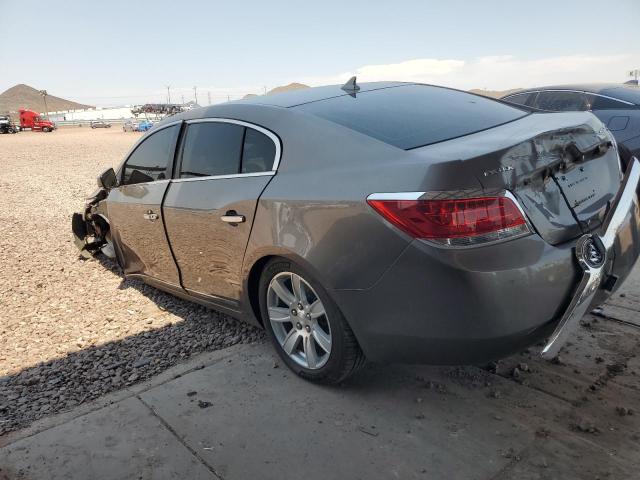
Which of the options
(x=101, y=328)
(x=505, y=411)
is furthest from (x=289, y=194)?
(x=101, y=328)

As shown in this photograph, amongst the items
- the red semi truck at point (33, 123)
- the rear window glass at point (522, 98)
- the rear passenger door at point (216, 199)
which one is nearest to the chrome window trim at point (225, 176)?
the rear passenger door at point (216, 199)

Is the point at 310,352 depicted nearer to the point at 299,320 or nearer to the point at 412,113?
the point at 299,320

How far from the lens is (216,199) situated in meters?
3.27

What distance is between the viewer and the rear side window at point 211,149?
3.32m

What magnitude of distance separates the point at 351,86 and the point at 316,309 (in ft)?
5.40

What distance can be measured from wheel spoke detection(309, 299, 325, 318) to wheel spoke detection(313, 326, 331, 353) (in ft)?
0.30

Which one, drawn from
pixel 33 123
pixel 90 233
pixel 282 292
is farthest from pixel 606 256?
pixel 33 123

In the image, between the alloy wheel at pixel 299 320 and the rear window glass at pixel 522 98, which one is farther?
the rear window glass at pixel 522 98

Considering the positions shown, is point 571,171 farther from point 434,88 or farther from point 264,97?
point 264,97

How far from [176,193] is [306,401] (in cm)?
169

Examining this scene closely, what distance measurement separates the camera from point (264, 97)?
142 inches

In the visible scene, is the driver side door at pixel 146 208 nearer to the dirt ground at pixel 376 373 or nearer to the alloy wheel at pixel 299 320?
the dirt ground at pixel 376 373

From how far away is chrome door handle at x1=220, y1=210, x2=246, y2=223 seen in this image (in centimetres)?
307

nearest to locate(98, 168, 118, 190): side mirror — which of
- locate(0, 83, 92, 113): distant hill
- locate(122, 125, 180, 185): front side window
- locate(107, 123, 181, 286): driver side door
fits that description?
locate(107, 123, 181, 286): driver side door
